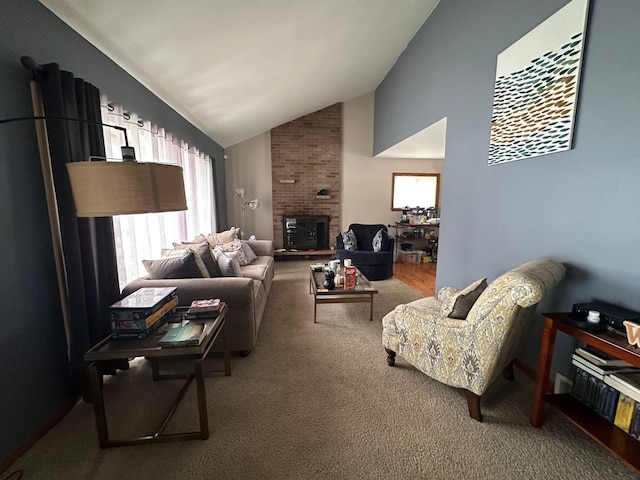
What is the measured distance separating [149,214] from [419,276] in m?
4.10

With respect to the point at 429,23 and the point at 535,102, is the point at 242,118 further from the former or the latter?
the point at 535,102

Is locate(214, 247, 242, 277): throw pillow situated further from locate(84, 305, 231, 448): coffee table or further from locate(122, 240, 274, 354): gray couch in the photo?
locate(84, 305, 231, 448): coffee table

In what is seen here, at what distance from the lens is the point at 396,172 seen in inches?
255

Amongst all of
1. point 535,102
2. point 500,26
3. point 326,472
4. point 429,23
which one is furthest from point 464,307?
point 429,23

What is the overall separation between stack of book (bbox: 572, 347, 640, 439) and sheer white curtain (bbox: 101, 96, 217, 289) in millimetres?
3171

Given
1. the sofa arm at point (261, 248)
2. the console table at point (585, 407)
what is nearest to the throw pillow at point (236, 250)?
the sofa arm at point (261, 248)

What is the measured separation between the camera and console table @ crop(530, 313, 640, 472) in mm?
1204

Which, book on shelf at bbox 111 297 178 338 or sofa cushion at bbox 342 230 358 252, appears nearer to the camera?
book on shelf at bbox 111 297 178 338

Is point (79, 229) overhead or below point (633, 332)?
overhead

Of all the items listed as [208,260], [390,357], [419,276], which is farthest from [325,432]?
[419,276]

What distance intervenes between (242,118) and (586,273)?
14.7 feet

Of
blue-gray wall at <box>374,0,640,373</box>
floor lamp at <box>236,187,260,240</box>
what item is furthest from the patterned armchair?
floor lamp at <box>236,187,260,240</box>

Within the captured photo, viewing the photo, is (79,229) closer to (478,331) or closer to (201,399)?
(201,399)

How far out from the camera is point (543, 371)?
1.56 meters
